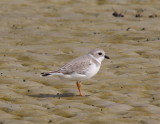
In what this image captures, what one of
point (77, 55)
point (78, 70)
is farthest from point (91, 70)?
point (77, 55)

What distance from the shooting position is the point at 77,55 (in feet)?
60.6

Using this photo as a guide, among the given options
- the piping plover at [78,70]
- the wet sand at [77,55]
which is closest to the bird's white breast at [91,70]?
the piping plover at [78,70]

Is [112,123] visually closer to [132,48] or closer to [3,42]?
[132,48]

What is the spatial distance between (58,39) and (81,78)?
6323mm

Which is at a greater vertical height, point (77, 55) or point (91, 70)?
point (77, 55)

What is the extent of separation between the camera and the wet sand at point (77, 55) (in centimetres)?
1277

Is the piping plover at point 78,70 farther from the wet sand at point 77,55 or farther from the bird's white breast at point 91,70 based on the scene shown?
the wet sand at point 77,55

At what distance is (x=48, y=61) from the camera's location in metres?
17.8

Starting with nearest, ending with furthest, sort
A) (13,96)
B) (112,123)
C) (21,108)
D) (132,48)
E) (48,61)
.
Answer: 1. (112,123)
2. (21,108)
3. (13,96)
4. (48,61)
5. (132,48)

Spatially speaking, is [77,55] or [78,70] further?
[77,55]

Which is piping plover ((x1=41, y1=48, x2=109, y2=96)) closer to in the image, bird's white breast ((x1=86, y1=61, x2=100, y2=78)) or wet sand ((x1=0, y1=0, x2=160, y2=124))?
bird's white breast ((x1=86, y1=61, x2=100, y2=78))

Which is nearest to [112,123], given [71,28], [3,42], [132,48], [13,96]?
[13,96]

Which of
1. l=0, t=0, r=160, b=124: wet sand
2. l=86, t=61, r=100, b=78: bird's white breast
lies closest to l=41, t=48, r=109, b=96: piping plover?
l=86, t=61, r=100, b=78: bird's white breast

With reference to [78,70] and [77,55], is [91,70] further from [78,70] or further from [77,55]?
[77,55]
